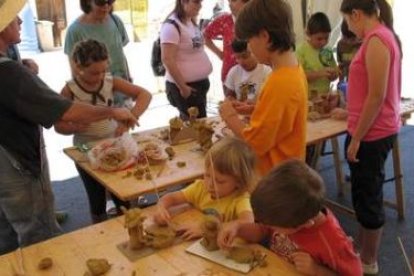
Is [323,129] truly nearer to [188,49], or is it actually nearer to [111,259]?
[188,49]

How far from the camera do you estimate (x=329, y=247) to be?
4.32ft

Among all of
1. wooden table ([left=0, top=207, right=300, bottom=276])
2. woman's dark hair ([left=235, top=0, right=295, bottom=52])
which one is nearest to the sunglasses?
woman's dark hair ([left=235, top=0, right=295, bottom=52])

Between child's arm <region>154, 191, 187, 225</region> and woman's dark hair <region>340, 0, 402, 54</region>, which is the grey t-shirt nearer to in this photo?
child's arm <region>154, 191, 187, 225</region>

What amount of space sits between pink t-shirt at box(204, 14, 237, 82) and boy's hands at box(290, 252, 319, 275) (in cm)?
214

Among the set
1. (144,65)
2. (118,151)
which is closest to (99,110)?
(118,151)

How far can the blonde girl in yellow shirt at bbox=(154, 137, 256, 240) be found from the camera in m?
1.58

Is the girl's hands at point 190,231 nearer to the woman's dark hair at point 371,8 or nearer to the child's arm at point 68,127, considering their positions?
the child's arm at point 68,127

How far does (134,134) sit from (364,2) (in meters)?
1.40

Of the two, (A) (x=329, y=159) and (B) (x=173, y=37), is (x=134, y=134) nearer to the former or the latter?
(B) (x=173, y=37)

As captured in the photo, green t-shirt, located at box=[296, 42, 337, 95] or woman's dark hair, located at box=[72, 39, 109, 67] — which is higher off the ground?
woman's dark hair, located at box=[72, 39, 109, 67]

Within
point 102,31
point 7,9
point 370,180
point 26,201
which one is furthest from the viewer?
point 102,31

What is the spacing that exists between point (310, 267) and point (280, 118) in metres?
0.61

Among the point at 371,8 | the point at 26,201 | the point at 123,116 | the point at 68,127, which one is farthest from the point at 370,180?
the point at 26,201

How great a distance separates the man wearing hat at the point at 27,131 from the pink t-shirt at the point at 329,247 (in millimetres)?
994
